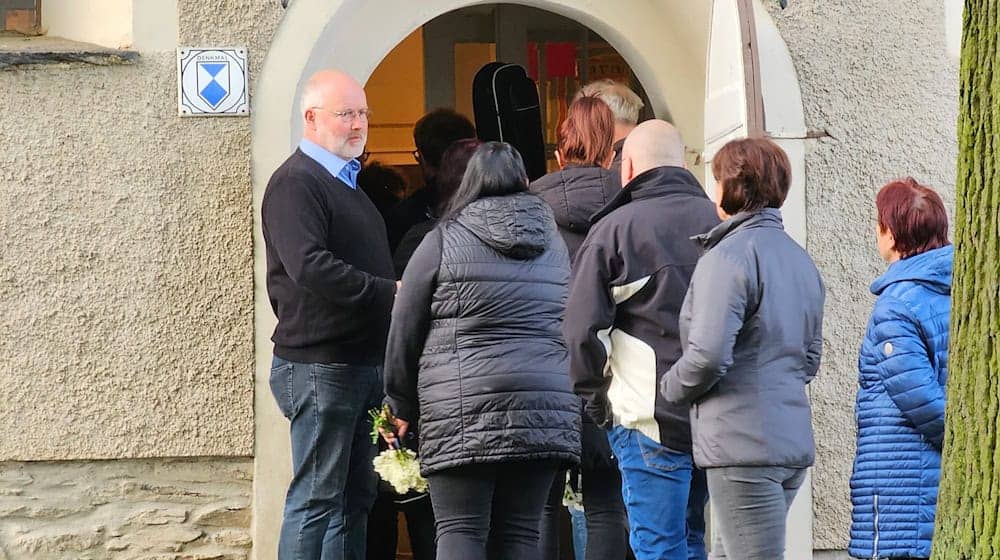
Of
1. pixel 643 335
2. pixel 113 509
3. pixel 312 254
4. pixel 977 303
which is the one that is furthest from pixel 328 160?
pixel 977 303

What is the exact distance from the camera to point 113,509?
6191 millimetres

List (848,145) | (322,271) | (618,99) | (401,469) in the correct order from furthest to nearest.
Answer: (848,145) < (618,99) < (322,271) < (401,469)

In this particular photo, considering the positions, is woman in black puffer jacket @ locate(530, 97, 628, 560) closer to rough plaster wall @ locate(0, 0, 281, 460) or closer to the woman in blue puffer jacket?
the woman in blue puffer jacket

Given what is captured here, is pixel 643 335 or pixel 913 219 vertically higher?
pixel 913 219

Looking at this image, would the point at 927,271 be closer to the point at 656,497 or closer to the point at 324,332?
the point at 656,497

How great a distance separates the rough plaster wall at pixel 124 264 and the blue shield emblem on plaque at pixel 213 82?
86 mm

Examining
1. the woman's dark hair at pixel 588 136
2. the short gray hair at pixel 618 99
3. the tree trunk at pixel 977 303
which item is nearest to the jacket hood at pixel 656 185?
the woman's dark hair at pixel 588 136

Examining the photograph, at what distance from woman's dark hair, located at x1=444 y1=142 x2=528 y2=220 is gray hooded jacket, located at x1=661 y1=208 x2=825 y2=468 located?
68cm

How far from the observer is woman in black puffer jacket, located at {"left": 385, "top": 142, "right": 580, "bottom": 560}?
4852 millimetres

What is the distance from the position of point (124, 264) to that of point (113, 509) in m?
0.94

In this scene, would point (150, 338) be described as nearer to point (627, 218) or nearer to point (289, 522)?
point (289, 522)

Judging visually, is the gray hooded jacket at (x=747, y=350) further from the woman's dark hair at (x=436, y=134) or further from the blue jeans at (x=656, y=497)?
the woman's dark hair at (x=436, y=134)

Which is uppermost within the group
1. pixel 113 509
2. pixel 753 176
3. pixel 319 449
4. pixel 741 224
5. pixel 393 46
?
pixel 393 46

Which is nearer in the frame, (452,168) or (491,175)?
(491,175)
